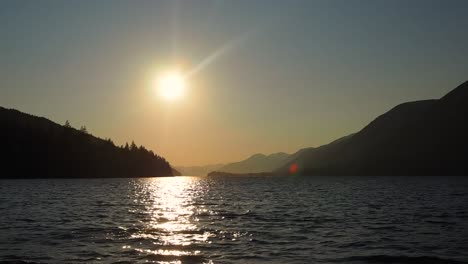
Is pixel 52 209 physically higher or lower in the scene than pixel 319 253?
higher

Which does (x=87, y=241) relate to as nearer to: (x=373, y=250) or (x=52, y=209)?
(x=373, y=250)

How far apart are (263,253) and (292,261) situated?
9.64 ft

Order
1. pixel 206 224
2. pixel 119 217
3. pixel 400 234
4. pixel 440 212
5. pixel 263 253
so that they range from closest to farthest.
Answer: pixel 263 253
pixel 400 234
pixel 206 224
pixel 119 217
pixel 440 212

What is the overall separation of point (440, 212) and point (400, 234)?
79.4ft

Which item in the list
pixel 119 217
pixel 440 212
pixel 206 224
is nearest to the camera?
pixel 206 224

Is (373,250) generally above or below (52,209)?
below

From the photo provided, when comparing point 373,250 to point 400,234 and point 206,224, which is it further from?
point 206,224

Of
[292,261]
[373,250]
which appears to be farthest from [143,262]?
[373,250]

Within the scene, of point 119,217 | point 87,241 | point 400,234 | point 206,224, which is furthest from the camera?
point 119,217

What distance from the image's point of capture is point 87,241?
3534 centimetres

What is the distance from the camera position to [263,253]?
102ft

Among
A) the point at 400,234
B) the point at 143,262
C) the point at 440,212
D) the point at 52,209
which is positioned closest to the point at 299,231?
the point at 400,234

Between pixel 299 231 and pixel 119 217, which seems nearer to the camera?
pixel 299 231

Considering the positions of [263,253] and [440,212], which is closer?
[263,253]
